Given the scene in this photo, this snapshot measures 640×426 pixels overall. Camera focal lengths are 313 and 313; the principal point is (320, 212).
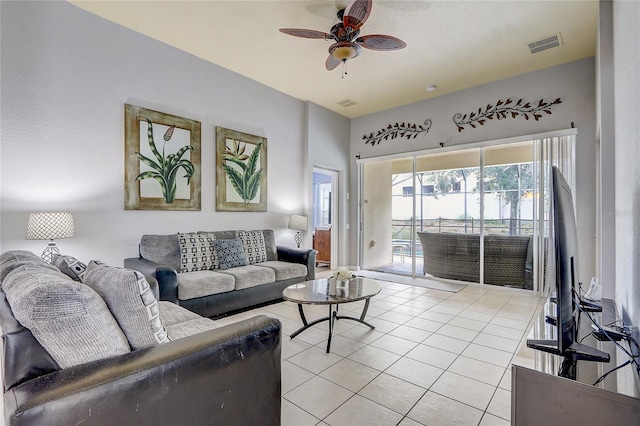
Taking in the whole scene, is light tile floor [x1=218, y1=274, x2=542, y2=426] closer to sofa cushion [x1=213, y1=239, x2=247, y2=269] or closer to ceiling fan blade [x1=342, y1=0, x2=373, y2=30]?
sofa cushion [x1=213, y1=239, x2=247, y2=269]

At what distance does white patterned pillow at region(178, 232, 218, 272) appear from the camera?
3654 millimetres

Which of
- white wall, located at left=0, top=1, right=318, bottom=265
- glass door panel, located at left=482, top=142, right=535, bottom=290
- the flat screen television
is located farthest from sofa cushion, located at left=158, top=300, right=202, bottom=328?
glass door panel, located at left=482, top=142, right=535, bottom=290

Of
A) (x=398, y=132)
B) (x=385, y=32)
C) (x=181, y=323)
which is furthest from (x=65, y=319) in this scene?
(x=398, y=132)

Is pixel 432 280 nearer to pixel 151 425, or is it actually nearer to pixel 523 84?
pixel 523 84

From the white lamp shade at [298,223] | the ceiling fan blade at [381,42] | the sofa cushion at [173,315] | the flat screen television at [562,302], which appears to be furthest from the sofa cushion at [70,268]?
the white lamp shade at [298,223]

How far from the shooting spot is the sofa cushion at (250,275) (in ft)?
11.8

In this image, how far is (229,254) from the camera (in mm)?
3957

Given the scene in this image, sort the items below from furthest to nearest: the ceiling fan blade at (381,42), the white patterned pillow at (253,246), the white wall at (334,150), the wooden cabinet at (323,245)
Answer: the wooden cabinet at (323,245) < the white wall at (334,150) < the white patterned pillow at (253,246) < the ceiling fan blade at (381,42)

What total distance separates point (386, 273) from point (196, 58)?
15.5 ft

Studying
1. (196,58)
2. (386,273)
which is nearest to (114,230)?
(196,58)

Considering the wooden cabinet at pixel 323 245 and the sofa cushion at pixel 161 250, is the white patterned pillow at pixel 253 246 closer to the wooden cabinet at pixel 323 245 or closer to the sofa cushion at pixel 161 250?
the sofa cushion at pixel 161 250

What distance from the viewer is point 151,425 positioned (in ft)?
3.62

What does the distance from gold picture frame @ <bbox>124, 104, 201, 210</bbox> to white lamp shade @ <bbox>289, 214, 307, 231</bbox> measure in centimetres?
156

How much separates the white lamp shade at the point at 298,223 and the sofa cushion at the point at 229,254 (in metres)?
1.23
